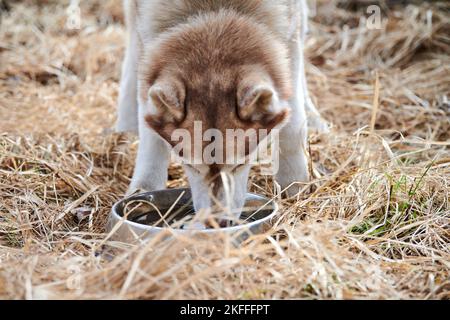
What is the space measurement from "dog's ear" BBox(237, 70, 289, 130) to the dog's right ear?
0.85ft

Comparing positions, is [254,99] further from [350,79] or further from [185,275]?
[350,79]

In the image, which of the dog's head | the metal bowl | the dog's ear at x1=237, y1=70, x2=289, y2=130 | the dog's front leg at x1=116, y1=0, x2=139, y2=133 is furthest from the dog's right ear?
the dog's front leg at x1=116, y1=0, x2=139, y2=133

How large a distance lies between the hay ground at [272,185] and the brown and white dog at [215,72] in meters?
0.33

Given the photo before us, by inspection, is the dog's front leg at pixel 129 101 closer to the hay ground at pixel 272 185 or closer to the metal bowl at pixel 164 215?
the hay ground at pixel 272 185

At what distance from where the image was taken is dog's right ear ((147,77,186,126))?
8.75 feet

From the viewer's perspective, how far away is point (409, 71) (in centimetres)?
564

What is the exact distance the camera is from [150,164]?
3547 millimetres

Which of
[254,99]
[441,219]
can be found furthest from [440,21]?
[254,99]

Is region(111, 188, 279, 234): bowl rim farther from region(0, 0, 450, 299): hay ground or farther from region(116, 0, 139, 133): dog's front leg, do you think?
region(116, 0, 139, 133): dog's front leg

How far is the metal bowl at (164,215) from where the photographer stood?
2.59 m

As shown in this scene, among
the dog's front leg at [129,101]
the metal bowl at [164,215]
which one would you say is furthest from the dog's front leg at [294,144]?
the dog's front leg at [129,101]

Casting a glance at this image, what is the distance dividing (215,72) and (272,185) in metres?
1.11

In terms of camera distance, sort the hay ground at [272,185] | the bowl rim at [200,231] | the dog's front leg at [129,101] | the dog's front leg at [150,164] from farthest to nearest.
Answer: the dog's front leg at [129,101] → the dog's front leg at [150,164] → the bowl rim at [200,231] → the hay ground at [272,185]

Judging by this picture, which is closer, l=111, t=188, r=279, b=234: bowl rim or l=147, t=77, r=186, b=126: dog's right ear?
l=111, t=188, r=279, b=234: bowl rim
